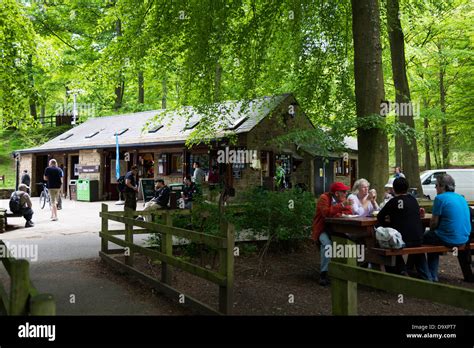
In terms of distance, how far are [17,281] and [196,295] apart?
12.4 feet

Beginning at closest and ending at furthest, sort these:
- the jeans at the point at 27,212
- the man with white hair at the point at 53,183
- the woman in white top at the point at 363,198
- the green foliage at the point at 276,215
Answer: the woman in white top at the point at 363,198 → the green foliage at the point at 276,215 → the jeans at the point at 27,212 → the man with white hair at the point at 53,183

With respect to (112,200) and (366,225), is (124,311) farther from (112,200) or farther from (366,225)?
(112,200)

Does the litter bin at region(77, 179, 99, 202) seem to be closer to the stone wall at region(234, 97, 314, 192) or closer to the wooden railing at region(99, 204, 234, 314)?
the stone wall at region(234, 97, 314, 192)

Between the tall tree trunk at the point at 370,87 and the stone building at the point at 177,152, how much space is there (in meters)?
8.23

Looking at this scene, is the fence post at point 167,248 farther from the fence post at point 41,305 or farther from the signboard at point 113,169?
the signboard at point 113,169

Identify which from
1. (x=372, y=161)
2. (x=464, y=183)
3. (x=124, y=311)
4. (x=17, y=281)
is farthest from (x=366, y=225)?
(x=464, y=183)

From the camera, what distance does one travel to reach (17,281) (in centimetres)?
242

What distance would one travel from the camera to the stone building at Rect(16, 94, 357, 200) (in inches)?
760

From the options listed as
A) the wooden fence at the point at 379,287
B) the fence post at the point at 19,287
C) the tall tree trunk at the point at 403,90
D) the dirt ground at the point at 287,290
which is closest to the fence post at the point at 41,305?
the fence post at the point at 19,287

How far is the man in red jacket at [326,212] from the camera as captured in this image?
6414mm
